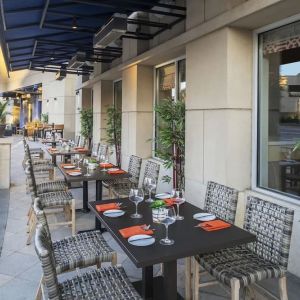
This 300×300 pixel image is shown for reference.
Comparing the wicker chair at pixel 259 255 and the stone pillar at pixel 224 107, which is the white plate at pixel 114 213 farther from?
the stone pillar at pixel 224 107

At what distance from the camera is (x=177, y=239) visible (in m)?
2.19

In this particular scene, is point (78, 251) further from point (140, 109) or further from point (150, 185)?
point (140, 109)

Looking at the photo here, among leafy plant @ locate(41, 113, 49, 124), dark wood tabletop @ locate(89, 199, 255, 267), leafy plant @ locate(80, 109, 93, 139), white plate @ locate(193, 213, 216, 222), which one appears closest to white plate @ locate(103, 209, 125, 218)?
dark wood tabletop @ locate(89, 199, 255, 267)

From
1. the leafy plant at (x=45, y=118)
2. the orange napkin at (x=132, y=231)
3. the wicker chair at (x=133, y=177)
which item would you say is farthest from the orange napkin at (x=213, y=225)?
the leafy plant at (x=45, y=118)

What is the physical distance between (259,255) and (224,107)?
1.81 m

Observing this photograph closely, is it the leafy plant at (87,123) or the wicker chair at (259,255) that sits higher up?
the leafy plant at (87,123)

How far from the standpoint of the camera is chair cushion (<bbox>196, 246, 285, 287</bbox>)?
2160 mm

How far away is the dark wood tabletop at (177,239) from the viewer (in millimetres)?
1937

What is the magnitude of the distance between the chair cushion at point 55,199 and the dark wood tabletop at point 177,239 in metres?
1.48

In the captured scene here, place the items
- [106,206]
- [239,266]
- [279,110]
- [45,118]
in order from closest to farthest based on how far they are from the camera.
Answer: [239,266] → [106,206] → [279,110] → [45,118]

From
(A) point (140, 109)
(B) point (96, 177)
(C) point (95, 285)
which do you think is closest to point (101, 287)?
(C) point (95, 285)

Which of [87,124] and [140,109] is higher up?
[140,109]

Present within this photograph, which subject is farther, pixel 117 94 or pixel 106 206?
pixel 117 94

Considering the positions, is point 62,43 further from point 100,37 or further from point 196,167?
point 196,167
